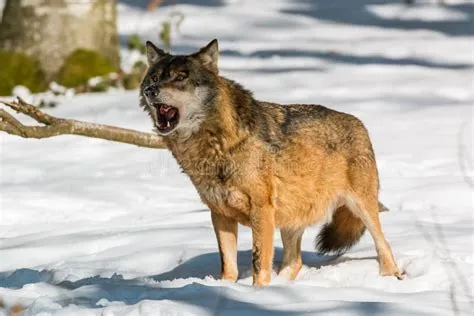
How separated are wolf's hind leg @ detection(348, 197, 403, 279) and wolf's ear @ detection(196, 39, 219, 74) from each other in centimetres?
129

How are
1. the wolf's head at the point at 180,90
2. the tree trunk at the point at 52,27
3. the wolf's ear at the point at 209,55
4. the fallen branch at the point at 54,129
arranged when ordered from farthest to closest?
the tree trunk at the point at 52,27 < the fallen branch at the point at 54,129 < the wolf's ear at the point at 209,55 < the wolf's head at the point at 180,90

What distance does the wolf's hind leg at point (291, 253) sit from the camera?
7262mm

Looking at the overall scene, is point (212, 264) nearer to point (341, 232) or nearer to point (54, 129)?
point (341, 232)

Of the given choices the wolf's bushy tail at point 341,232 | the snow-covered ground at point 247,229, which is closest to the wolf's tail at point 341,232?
the wolf's bushy tail at point 341,232

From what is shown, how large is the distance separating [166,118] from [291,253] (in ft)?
4.75

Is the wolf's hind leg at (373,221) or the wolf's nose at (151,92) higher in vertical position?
the wolf's nose at (151,92)

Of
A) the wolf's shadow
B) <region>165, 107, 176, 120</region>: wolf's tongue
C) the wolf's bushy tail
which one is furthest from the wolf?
the wolf's shadow

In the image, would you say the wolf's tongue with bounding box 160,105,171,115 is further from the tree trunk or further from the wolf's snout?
the tree trunk

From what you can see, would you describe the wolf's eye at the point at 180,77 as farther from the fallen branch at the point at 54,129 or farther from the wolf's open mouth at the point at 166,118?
the fallen branch at the point at 54,129

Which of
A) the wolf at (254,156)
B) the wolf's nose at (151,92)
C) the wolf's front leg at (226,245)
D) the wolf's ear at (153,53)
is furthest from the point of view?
the wolf's front leg at (226,245)

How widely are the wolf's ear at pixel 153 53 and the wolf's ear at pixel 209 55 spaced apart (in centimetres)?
25

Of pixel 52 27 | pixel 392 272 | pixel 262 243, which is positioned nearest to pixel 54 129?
pixel 262 243

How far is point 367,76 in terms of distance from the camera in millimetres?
14727

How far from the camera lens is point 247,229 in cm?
853
